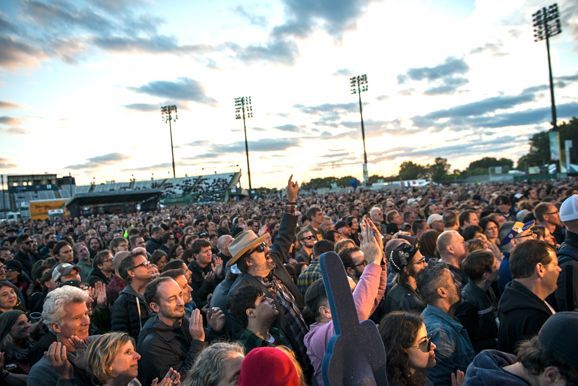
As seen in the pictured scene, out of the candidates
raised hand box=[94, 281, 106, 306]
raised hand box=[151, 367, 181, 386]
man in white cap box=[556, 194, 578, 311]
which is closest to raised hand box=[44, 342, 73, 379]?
raised hand box=[151, 367, 181, 386]

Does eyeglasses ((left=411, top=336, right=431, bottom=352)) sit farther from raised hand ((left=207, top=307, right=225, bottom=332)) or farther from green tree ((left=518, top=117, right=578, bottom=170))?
green tree ((left=518, top=117, right=578, bottom=170))

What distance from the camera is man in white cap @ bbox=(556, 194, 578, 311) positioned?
3555mm

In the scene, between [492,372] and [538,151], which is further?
[538,151]

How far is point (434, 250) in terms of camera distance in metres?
6.00

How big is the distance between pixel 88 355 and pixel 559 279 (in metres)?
3.75

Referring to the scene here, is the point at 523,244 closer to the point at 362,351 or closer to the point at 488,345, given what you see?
the point at 488,345

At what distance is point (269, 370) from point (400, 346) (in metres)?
1.29

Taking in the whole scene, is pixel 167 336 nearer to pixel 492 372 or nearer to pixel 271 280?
pixel 271 280

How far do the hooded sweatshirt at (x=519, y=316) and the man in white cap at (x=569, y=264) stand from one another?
0.70 metres

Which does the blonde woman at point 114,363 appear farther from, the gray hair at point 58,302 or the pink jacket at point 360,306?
the pink jacket at point 360,306

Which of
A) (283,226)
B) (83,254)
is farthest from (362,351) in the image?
(83,254)

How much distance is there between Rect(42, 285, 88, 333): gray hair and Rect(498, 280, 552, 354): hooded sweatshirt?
131 inches

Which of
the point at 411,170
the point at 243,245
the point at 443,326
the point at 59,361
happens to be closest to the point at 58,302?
the point at 59,361

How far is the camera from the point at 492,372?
6.74ft
